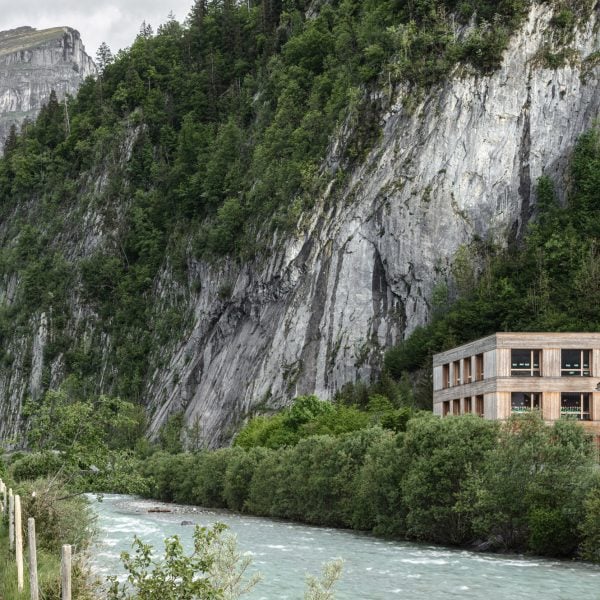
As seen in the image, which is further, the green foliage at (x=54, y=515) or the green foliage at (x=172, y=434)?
the green foliage at (x=172, y=434)

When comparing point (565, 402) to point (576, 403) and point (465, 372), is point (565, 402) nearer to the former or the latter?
point (576, 403)

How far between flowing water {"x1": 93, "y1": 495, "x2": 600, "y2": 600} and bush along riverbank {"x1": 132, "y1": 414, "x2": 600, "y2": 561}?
1.60 m

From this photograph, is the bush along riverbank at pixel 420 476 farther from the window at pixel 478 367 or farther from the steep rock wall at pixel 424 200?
the steep rock wall at pixel 424 200

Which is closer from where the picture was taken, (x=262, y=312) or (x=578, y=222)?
(x=578, y=222)

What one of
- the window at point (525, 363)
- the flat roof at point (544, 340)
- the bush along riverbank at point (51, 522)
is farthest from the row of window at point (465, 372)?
the bush along riverbank at point (51, 522)

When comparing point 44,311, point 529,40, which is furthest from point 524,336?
point 44,311

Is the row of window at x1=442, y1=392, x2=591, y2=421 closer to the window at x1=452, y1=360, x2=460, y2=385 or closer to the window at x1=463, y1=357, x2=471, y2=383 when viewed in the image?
the window at x1=463, y1=357, x2=471, y2=383

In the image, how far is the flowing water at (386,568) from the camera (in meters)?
40.7

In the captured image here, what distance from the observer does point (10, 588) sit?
26.3m

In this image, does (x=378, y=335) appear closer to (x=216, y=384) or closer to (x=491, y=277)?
(x=491, y=277)

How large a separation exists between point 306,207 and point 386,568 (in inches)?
3166

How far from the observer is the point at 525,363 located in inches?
3378

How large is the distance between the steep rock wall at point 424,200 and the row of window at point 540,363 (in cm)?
2825

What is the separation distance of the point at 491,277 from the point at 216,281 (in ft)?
144
